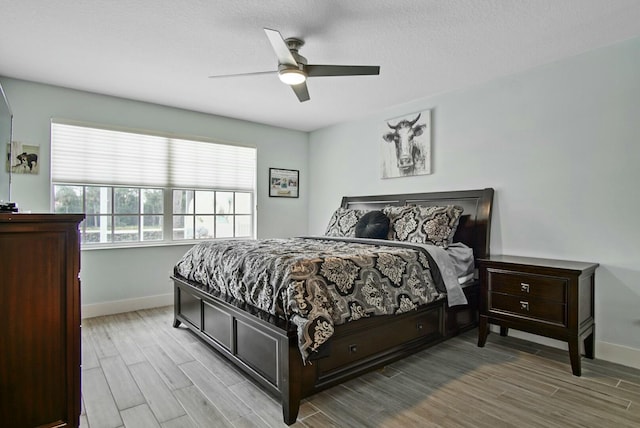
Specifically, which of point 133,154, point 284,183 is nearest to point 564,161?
point 284,183

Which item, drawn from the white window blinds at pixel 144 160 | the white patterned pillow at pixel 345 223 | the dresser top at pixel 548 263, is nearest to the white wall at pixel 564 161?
the dresser top at pixel 548 263

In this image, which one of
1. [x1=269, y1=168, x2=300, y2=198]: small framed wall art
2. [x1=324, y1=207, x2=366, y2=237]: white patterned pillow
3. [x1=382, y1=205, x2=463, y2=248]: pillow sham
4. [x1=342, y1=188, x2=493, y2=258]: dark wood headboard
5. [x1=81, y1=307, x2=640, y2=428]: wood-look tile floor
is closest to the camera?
[x1=81, y1=307, x2=640, y2=428]: wood-look tile floor

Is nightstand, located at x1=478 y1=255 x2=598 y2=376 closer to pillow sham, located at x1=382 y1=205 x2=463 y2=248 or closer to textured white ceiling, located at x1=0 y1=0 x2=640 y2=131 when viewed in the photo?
pillow sham, located at x1=382 y1=205 x2=463 y2=248

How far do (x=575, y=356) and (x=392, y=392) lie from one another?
1386 mm

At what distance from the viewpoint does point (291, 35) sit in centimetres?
265

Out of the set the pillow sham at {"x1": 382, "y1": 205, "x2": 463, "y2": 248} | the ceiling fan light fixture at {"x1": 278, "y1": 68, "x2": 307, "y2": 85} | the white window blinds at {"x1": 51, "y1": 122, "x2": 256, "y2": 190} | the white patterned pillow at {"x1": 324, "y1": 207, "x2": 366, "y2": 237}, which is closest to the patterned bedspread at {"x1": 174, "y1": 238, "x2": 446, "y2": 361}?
the pillow sham at {"x1": 382, "y1": 205, "x2": 463, "y2": 248}

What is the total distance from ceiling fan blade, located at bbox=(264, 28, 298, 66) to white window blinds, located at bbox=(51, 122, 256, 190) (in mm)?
2582

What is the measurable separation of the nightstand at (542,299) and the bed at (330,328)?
28cm

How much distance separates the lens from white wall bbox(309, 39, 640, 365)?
2.70 metres

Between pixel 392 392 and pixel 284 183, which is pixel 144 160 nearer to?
pixel 284 183

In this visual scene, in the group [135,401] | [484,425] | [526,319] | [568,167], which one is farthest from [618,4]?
[135,401]

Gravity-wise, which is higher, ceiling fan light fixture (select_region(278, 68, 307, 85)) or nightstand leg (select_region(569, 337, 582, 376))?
ceiling fan light fixture (select_region(278, 68, 307, 85))

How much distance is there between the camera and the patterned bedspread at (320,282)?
200cm

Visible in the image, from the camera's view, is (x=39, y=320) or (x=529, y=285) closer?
(x=39, y=320)
